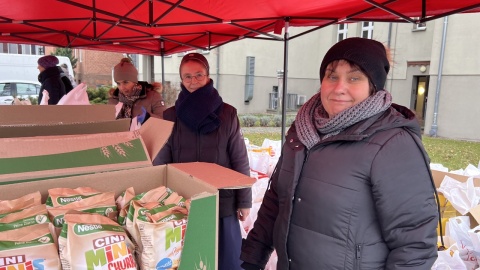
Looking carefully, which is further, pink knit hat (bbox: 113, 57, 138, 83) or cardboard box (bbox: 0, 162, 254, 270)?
pink knit hat (bbox: 113, 57, 138, 83)

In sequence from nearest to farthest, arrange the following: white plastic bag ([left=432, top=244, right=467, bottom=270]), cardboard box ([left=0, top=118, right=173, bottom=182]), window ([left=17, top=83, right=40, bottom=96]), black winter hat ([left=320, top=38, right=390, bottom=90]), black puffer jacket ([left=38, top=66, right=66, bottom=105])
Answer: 1. cardboard box ([left=0, top=118, right=173, bottom=182])
2. black winter hat ([left=320, top=38, right=390, bottom=90])
3. white plastic bag ([left=432, top=244, right=467, bottom=270])
4. black puffer jacket ([left=38, top=66, right=66, bottom=105])
5. window ([left=17, top=83, right=40, bottom=96])

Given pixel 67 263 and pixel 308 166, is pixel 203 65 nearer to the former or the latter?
pixel 308 166

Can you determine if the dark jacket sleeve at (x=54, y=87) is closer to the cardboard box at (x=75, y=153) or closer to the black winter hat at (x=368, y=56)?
the cardboard box at (x=75, y=153)

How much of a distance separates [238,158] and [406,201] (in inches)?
49.9

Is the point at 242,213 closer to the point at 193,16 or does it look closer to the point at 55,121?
the point at 55,121

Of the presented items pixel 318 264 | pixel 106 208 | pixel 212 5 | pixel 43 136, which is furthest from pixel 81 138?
pixel 212 5

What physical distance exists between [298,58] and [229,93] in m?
3.76

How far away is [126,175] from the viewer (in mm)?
1084

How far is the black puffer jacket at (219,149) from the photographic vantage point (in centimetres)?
215

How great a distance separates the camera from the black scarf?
2.12 meters

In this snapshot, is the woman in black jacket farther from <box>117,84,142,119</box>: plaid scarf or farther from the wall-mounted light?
the wall-mounted light

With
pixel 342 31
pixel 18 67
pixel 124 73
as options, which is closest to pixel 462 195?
pixel 124 73

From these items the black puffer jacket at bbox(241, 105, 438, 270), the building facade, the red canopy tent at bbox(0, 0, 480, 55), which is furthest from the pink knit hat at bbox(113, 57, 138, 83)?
the building facade

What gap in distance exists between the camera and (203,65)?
2.25 m
